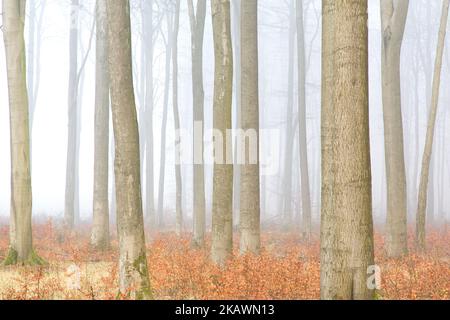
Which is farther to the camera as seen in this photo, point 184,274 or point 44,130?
point 44,130

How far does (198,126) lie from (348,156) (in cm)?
917

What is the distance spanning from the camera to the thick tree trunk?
10.2 metres

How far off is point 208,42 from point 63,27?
35.8 feet

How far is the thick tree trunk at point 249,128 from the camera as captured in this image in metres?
10.2

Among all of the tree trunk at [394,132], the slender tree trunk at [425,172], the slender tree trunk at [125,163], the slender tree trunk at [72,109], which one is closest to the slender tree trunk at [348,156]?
the slender tree trunk at [125,163]

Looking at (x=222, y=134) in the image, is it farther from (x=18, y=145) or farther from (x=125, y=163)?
(x=18, y=145)

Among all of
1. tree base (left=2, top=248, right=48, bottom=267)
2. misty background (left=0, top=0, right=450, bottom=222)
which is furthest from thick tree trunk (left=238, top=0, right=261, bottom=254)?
misty background (left=0, top=0, right=450, bottom=222)

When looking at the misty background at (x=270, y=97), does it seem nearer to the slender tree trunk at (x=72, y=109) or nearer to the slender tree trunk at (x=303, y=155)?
the slender tree trunk at (x=72, y=109)

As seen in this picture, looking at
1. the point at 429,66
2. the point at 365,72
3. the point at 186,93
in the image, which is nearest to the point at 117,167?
the point at 365,72

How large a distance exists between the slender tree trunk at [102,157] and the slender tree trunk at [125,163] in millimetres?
6346

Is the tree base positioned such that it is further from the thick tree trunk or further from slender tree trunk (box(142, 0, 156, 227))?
slender tree trunk (box(142, 0, 156, 227))

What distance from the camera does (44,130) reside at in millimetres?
78625

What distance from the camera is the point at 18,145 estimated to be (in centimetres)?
995
